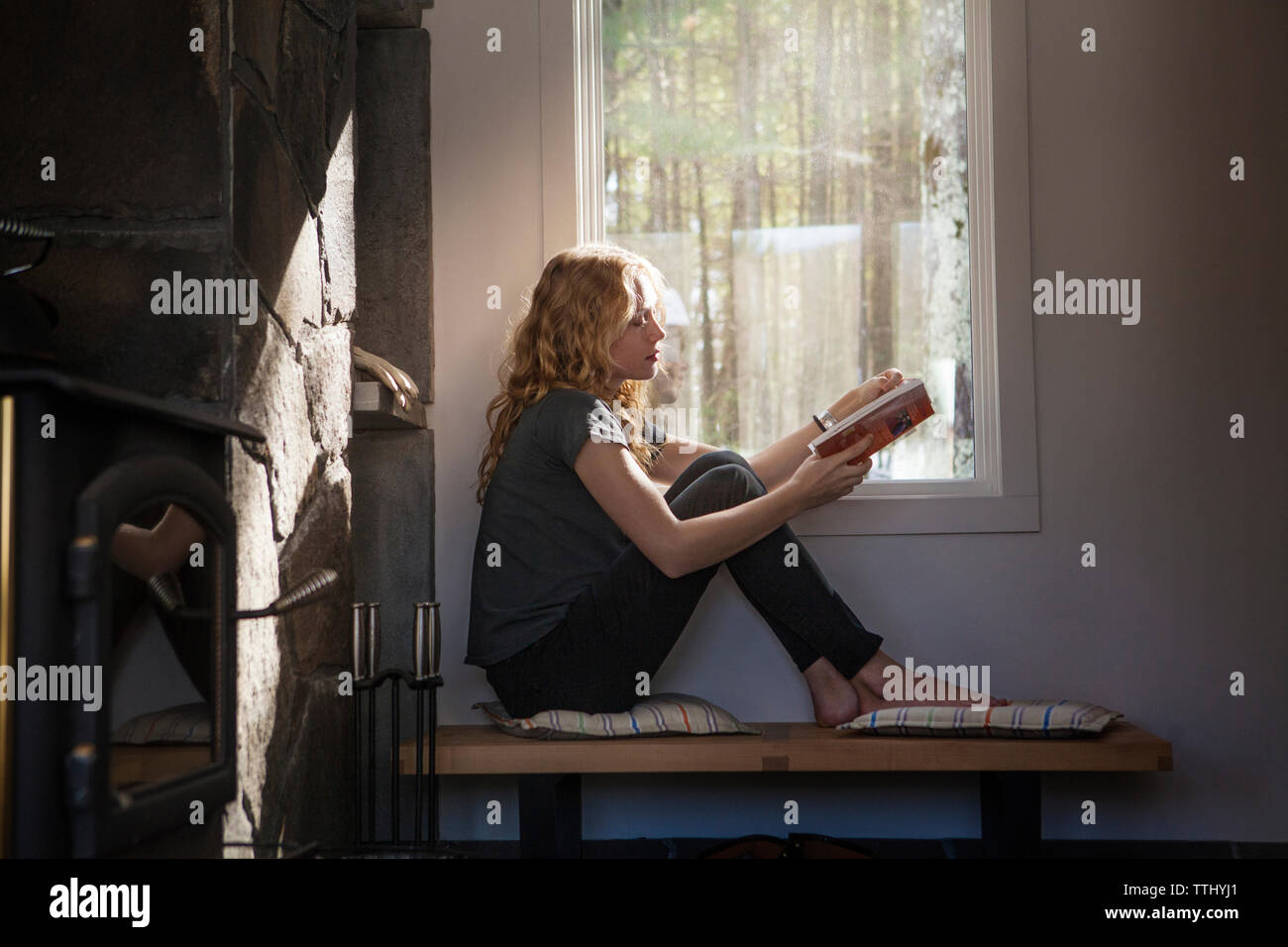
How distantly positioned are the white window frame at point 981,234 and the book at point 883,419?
0.34 m

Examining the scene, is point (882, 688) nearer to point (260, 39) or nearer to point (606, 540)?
point (606, 540)

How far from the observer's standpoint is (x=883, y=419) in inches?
80.6

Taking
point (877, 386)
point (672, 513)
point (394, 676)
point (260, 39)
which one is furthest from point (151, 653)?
point (877, 386)

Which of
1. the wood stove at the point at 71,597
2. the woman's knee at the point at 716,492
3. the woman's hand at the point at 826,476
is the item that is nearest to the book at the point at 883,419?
the woman's hand at the point at 826,476

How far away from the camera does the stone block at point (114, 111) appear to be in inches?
55.4

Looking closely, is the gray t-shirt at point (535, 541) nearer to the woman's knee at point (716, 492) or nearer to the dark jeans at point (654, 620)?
the dark jeans at point (654, 620)

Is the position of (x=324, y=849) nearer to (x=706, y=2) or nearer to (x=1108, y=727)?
(x=1108, y=727)

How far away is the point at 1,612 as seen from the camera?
101 cm

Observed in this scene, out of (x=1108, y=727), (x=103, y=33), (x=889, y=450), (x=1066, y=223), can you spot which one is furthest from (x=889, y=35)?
(x=103, y=33)

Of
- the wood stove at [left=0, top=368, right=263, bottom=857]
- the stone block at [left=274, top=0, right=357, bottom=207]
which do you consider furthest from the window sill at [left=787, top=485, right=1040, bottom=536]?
the wood stove at [left=0, top=368, right=263, bottom=857]

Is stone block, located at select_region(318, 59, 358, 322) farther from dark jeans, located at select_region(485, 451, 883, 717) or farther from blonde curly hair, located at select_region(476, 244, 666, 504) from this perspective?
dark jeans, located at select_region(485, 451, 883, 717)

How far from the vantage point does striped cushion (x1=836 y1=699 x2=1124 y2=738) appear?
6.24 ft

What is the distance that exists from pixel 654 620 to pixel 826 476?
0.40m

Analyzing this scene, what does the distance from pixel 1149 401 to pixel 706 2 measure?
1283mm
